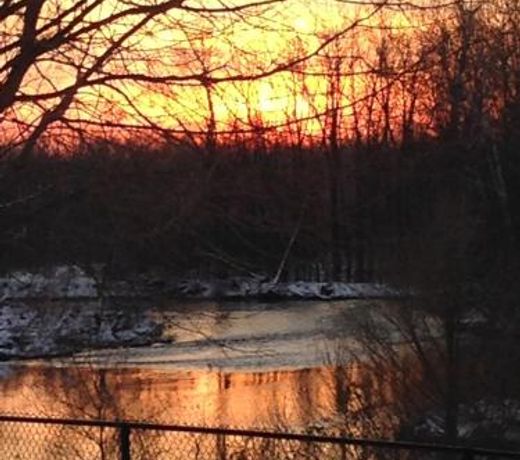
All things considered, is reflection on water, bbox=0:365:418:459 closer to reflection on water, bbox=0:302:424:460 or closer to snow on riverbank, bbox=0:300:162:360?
reflection on water, bbox=0:302:424:460

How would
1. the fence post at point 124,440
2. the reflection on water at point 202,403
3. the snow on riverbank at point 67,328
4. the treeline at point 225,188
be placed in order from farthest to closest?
the reflection on water at point 202,403
the snow on riverbank at point 67,328
the fence post at point 124,440
the treeline at point 225,188

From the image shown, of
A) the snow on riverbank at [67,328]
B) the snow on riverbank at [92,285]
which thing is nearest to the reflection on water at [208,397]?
the snow on riverbank at [67,328]

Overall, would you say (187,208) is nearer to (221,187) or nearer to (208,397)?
(221,187)

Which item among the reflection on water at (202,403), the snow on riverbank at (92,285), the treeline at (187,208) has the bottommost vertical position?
the reflection on water at (202,403)

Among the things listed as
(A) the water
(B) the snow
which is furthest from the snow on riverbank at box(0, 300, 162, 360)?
(A) the water

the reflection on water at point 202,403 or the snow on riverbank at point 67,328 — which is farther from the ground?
the snow on riverbank at point 67,328

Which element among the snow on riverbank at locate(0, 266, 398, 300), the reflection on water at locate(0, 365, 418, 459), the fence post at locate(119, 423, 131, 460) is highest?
the snow on riverbank at locate(0, 266, 398, 300)

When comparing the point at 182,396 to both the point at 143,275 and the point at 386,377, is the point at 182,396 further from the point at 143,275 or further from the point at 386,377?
the point at 143,275

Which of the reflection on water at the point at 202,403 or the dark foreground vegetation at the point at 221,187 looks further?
the reflection on water at the point at 202,403

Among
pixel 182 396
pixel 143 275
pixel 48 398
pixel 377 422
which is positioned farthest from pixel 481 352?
pixel 143 275

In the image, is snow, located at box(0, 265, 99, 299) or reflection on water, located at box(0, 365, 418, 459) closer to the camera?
snow, located at box(0, 265, 99, 299)

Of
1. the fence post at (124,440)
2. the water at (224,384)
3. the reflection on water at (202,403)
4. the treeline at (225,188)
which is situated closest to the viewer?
the treeline at (225,188)

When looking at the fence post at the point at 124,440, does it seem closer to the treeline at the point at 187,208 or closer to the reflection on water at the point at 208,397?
the treeline at the point at 187,208

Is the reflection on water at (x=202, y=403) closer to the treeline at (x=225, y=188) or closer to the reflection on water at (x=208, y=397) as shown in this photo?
the reflection on water at (x=208, y=397)
